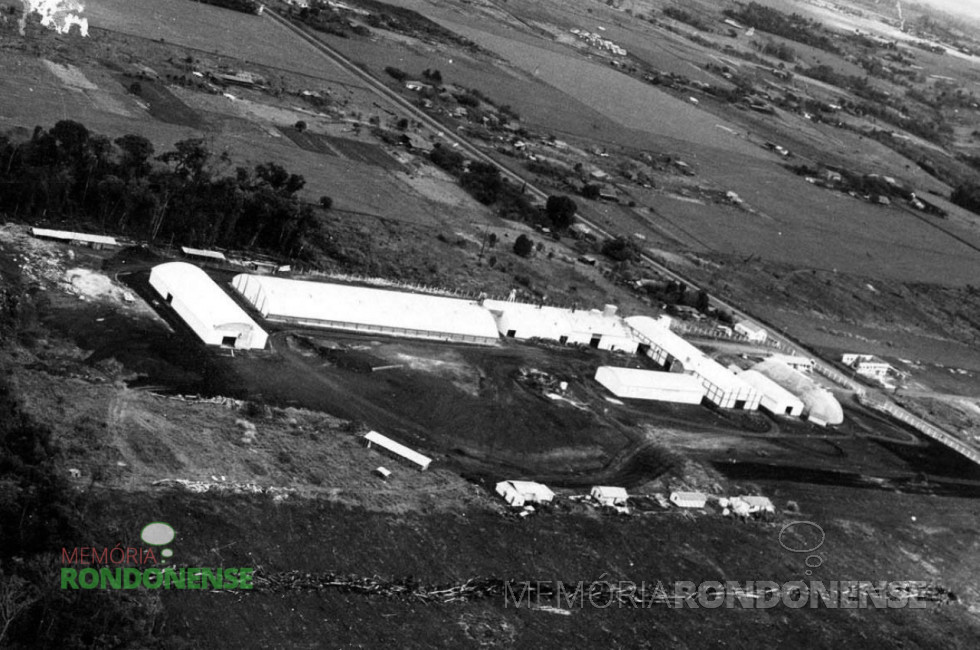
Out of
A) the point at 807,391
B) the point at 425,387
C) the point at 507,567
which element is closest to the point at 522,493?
the point at 507,567

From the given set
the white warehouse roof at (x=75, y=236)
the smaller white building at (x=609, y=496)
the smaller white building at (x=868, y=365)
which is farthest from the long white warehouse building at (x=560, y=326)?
the white warehouse roof at (x=75, y=236)

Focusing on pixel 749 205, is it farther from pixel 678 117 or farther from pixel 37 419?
pixel 37 419

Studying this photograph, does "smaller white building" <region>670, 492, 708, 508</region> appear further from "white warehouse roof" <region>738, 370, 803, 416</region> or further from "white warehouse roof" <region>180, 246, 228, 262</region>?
"white warehouse roof" <region>180, 246, 228, 262</region>

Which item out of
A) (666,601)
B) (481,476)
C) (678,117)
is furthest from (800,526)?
(678,117)

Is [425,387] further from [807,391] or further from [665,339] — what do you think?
[807,391]

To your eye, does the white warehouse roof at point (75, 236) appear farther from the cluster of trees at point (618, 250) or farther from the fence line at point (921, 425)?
the fence line at point (921, 425)

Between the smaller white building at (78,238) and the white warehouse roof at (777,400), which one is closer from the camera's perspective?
the smaller white building at (78,238)
